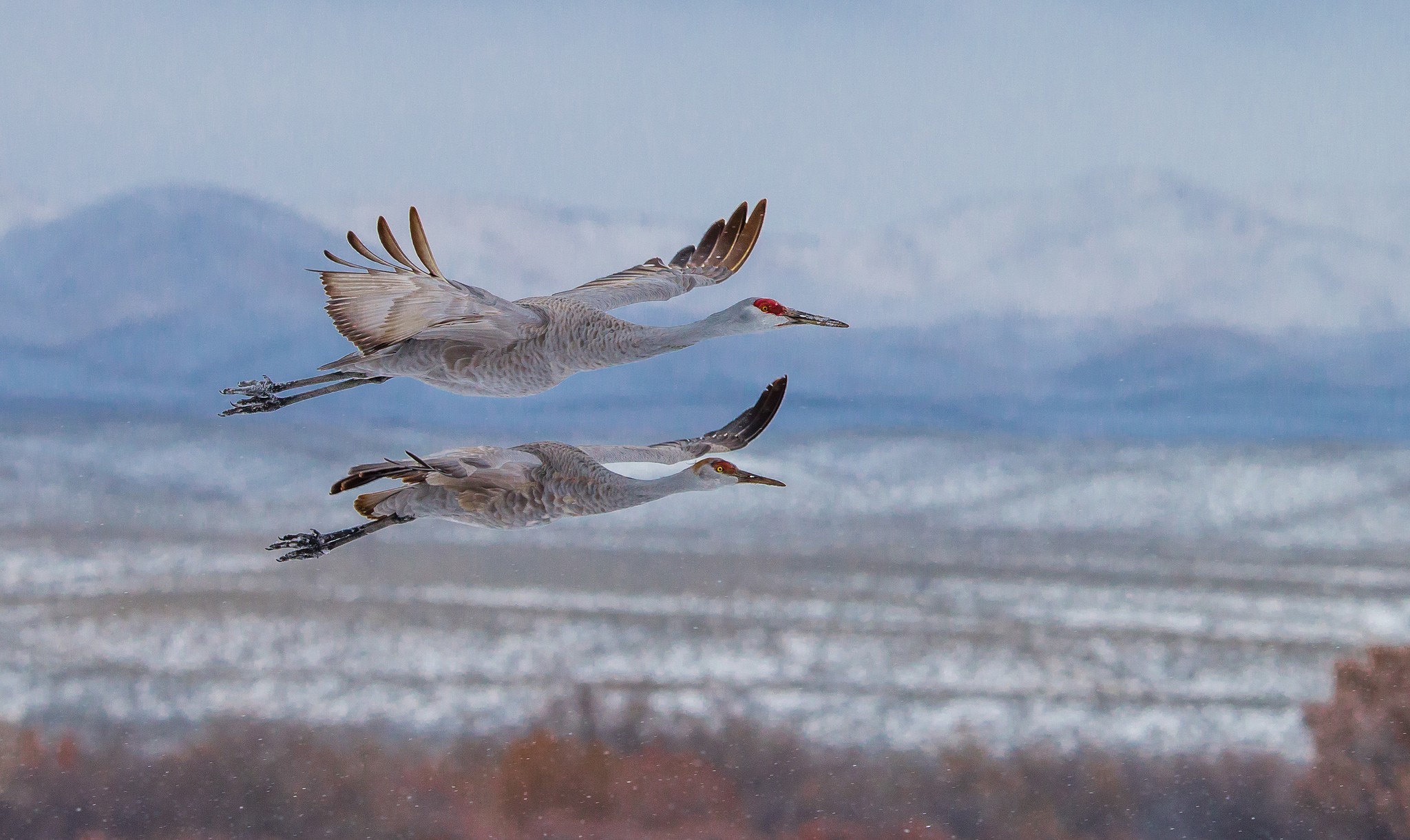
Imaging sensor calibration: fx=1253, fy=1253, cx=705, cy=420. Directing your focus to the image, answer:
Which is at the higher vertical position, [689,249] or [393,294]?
[689,249]

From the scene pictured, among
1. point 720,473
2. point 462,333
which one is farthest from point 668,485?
point 462,333

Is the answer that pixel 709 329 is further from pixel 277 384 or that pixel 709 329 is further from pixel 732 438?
pixel 277 384

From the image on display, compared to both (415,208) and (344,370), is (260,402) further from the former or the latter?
(415,208)

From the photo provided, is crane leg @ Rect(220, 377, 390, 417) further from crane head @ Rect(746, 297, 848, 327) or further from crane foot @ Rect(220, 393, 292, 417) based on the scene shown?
crane head @ Rect(746, 297, 848, 327)

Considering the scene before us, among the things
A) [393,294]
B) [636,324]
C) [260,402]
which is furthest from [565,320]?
[260,402]

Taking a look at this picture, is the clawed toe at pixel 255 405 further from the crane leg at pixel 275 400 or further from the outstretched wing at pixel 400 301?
the outstretched wing at pixel 400 301

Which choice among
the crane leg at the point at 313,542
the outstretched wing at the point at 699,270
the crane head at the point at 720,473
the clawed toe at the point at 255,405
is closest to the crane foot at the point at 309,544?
the crane leg at the point at 313,542

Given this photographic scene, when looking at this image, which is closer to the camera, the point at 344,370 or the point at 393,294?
the point at 393,294
